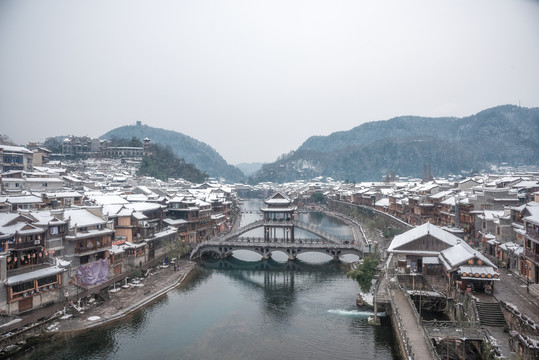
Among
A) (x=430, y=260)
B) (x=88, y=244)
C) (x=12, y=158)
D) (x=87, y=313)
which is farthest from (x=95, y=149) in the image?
(x=430, y=260)

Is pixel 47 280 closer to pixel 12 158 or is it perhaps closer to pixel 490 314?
pixel 490 314

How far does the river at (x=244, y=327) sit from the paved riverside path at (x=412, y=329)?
102 inches

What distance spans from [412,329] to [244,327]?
1443 centimetres

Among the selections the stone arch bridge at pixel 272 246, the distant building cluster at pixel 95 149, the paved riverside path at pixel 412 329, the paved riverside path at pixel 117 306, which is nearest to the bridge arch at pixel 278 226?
the stone arch bridge at pixel 272 246

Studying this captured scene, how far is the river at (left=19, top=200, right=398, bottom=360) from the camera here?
28.4 metres

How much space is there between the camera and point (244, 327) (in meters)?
33.4

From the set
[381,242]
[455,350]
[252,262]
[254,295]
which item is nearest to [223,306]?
[254,295]

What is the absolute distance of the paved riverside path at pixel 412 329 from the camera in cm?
2239

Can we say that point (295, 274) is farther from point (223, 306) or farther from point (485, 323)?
point (485, 323)

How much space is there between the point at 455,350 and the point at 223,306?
21993 millimetres

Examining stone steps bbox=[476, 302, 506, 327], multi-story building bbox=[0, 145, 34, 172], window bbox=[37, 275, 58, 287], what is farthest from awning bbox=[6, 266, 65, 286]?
multi-story building bbox=[0, 145, 34, 172]

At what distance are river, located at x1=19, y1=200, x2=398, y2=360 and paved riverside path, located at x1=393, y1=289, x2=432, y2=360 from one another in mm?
2596

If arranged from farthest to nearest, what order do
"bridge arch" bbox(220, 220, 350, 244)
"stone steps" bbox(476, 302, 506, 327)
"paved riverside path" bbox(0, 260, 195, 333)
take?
"bridge arch" bbox(220, 220, 350, 244) < "paved riverside path" bbox(0, 260, 195, 333) < "stone steps" bbox(476, 302, 506, 327)

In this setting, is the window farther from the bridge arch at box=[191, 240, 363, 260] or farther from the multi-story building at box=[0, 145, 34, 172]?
the multi-story building at box=[0, 145, 34, 172]
